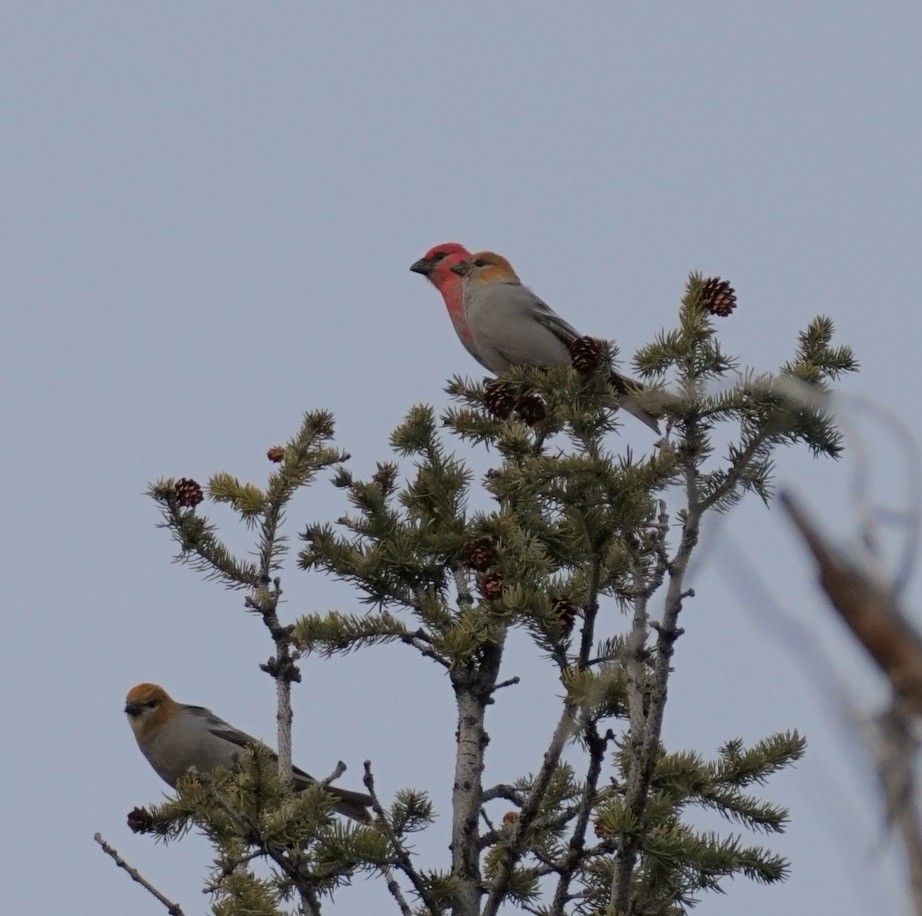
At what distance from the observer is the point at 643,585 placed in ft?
13.3

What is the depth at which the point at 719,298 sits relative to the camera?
4.16 m

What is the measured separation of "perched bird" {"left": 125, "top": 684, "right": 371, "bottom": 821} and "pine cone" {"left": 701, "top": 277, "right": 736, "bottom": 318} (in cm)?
372

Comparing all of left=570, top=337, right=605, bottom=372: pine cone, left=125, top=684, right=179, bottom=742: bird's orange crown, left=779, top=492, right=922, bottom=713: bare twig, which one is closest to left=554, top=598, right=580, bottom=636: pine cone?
left=570, top=337, right=605, bottom=372: pine cone

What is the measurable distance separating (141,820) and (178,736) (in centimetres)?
230

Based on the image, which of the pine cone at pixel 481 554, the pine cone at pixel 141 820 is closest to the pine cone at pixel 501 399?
the pine cone at pixel 481 554

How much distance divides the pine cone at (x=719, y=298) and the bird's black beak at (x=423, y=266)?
20.8 ft

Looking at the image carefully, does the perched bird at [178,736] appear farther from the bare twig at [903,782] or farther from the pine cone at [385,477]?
the bare twig at [903,782]

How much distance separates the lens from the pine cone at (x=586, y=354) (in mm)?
4074

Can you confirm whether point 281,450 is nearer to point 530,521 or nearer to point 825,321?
point 530,521

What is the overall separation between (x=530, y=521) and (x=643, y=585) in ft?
2.68

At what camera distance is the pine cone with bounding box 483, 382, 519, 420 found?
5.12m

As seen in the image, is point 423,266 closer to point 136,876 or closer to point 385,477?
point 385,477

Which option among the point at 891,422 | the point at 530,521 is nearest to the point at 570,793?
the point at 530,521

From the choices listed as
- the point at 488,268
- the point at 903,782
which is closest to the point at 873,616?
the point at 903,782
